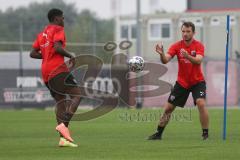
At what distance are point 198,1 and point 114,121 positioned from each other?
137 feet

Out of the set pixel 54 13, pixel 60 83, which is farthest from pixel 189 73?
pixel 54 13

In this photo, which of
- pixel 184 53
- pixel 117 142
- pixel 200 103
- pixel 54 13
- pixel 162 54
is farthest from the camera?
pixel 200 103

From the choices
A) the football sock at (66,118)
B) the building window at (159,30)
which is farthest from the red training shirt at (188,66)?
the building window at (159,30)

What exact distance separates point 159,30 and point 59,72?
44.9 metres

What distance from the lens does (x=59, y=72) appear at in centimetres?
1401

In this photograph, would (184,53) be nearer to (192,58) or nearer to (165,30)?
(192,58)

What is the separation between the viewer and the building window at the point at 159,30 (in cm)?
5803

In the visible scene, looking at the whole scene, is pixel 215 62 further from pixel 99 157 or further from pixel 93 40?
pixel 99 157

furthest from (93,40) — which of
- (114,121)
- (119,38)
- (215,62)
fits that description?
(119,38)

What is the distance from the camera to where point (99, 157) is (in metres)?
12.0

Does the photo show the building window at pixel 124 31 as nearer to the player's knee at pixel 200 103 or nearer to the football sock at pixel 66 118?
the player's knee at pixel 200 103

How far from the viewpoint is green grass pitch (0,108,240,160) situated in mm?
12242

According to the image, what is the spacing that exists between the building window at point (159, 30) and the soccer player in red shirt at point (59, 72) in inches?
1715

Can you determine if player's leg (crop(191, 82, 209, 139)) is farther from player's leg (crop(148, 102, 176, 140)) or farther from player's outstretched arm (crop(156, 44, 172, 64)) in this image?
player's outstretched arm (crop(156, 44, 172, 64))
